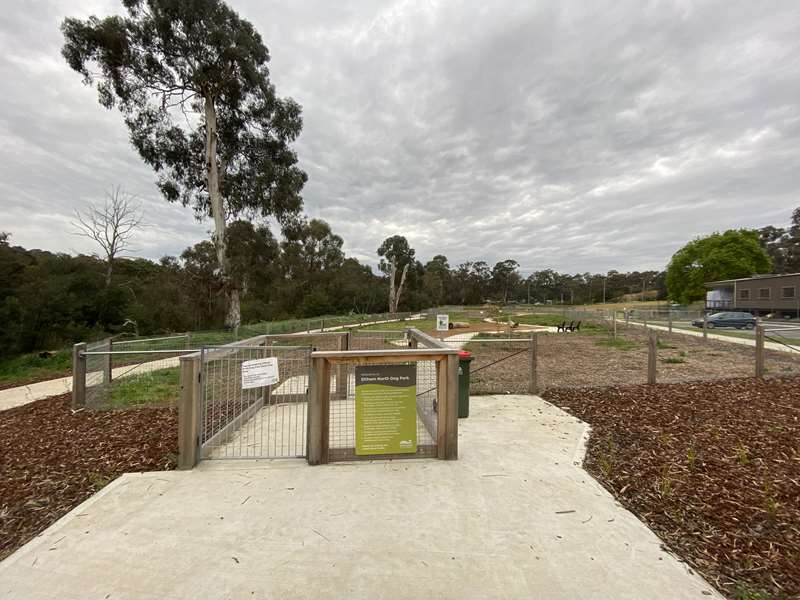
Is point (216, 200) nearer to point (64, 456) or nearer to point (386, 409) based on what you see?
point (64, 456)

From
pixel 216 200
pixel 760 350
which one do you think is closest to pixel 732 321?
pixel 760 350

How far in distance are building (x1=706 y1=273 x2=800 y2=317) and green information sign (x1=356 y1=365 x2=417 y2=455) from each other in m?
46.5

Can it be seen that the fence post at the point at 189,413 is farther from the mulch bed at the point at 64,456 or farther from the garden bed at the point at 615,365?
the garden bed at the point at 615,365

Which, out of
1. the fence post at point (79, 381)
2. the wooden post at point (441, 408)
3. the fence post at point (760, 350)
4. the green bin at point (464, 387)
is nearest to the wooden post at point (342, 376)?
the green bin at point (464, 387)

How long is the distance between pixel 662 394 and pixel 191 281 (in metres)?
27.6

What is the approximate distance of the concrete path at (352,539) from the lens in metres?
2.18

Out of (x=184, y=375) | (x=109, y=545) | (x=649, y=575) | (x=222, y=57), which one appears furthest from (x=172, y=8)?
(x=649, y=575)

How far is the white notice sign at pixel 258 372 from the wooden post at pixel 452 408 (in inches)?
72.1

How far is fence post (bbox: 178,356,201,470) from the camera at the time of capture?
11.9 feet

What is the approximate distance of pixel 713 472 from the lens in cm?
354

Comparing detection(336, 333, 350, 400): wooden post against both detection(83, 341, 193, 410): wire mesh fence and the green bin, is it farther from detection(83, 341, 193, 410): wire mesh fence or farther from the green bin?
detection(83, 341, 193, 410): wire mesh fence

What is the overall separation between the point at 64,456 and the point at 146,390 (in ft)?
11.8

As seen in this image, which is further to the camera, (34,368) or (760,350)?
(34,368)

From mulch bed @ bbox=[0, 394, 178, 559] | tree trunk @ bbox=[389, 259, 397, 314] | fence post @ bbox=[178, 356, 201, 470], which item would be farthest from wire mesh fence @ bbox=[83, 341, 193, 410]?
tree trunk @ bbox=[389, 259, 397, 314]
